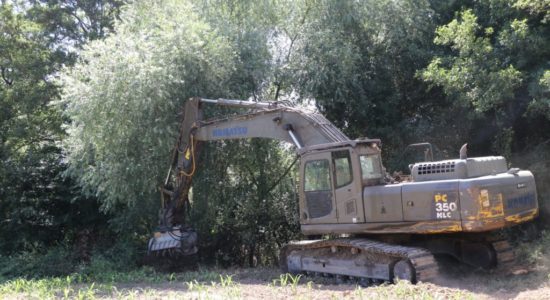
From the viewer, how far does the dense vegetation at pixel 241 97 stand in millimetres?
11539

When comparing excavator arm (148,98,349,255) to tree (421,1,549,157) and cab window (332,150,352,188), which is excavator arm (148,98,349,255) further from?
tree (421,1,549,157)

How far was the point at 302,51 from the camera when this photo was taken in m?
13.7

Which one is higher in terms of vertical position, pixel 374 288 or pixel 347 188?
pixel 347 188

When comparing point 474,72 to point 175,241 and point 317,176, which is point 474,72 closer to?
point 317,176

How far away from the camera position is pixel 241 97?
42.0ft

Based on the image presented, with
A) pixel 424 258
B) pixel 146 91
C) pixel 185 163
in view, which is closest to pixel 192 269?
pixel 185 163

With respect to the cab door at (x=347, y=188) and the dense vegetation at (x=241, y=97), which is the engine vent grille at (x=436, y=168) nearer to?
the cab door at (x=347, y=188)

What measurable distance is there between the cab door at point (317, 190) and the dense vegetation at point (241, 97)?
3.65 metres

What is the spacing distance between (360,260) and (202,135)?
4309 millimetres

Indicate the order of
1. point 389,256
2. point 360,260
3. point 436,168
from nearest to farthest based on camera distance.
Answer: point 436,168
point 389,256
point 360,260

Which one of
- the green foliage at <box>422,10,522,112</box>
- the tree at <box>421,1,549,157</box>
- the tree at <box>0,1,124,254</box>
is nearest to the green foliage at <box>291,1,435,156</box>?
the tree at <box>421,1,549,157</box>

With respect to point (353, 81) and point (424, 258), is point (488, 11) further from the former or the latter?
point (424, 258)

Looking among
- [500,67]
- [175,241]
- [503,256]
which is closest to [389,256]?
[503,256]

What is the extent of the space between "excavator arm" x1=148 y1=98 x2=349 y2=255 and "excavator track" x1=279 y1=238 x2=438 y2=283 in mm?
1871
